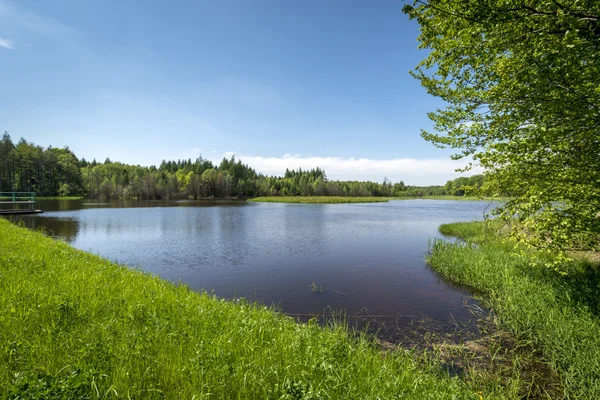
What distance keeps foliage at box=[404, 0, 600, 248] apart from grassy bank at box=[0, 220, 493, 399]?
6003 mm

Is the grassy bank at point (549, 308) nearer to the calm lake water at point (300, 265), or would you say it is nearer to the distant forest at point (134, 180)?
the calm lake water at point (300, 265)

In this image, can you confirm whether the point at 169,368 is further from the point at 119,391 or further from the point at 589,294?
the point at 589,294

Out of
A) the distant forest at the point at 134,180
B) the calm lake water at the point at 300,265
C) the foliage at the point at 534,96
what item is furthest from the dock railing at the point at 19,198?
the foliage at the point at 534,96

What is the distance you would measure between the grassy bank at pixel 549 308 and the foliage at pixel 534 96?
86.1 inches

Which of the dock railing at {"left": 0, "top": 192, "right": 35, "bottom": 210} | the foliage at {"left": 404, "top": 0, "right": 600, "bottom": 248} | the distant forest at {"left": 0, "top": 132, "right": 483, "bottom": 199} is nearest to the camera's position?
the foliage at {"left": 404, "top": 0, "right": 600, "bottom": 248}

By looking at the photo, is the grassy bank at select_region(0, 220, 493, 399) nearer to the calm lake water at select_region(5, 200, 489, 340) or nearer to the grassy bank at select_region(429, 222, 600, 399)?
the grassy bank at select_region(429, 222, 600, 399)

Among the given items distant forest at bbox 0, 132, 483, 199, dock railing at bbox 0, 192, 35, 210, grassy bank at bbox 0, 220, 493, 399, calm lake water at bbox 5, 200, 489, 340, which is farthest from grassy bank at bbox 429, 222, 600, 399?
distant forest at bbox 0, 132, 483, 199

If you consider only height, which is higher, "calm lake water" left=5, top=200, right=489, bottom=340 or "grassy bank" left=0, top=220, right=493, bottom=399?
"grassy bank" left=0, top=220, right=493, bottom=399

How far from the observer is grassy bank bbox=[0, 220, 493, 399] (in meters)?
4.22

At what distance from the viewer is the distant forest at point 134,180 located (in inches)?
4035

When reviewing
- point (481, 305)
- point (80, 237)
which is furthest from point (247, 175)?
point (481, 305)

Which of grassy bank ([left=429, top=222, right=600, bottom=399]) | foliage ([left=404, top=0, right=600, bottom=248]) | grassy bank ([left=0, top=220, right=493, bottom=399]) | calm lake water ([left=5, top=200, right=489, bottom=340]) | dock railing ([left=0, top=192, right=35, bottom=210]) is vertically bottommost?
calm lake water ([left=5, top=200, right=489, bottom=340])

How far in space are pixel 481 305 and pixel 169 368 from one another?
41.7ft

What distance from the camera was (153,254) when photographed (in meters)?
20.6
